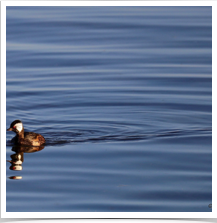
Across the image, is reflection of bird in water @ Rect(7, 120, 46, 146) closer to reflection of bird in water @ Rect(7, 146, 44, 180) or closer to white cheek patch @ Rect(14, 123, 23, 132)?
white cheek patch @ Rect(14, 123, 23, 132)

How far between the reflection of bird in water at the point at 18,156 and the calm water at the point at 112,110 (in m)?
0.03

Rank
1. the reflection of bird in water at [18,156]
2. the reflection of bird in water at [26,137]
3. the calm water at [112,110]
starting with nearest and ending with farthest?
the calm water at [112,110]
the reflection of bird in water at [18,156]
the reflection of bird in water at [26,137]

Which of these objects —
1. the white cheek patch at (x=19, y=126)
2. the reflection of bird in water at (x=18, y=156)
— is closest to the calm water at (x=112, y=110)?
the reflection of bird in water at (x=18, y=156)

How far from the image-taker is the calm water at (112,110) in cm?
950

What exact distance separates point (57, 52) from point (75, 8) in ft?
34.9

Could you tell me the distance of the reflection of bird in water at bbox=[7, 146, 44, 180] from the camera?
35.8 ft

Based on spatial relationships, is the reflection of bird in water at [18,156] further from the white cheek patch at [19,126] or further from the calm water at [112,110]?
the white cheek patch at [19,126]

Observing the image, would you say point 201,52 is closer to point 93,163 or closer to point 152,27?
point 152,27

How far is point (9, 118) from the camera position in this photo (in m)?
14.8

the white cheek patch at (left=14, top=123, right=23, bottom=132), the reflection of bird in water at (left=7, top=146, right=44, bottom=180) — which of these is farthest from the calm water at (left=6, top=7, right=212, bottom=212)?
the white cheek patch at (left=14, top=123, right=23, bottom=132)

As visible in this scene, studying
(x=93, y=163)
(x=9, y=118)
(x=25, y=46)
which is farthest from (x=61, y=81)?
(x=93, y=163)

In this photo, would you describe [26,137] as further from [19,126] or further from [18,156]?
[18,156]

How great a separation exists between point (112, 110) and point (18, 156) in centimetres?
419

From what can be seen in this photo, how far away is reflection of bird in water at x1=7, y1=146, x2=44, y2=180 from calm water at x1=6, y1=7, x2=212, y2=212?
0.09ft
